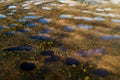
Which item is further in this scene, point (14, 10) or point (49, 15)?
point (14, 10)

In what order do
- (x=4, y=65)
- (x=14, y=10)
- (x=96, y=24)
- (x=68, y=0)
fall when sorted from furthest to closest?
(x=68, y=0), (x=14, y=10), (x=96, y=24), (x=4, y=65)

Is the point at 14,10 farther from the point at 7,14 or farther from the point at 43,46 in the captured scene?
the point at 43,46

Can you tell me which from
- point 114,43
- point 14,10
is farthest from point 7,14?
point 114,43

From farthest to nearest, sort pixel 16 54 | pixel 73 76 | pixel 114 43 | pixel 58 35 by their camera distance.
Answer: pixel 58 35 < pixel 114 43 < pixel 16 54 < pixel 73 76

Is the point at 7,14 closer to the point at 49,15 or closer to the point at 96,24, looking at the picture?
the point at 49,15

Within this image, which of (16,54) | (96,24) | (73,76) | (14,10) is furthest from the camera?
(14,10)

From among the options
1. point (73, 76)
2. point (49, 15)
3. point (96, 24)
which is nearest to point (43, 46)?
point (73, 76)

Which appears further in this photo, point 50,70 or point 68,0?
point 68,0

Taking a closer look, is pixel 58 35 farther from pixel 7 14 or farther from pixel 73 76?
pixel 7 14

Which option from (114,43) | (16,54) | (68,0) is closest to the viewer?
(16,54)
